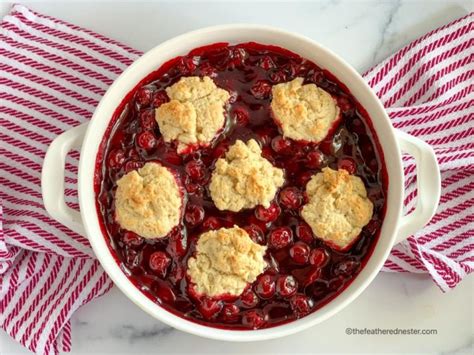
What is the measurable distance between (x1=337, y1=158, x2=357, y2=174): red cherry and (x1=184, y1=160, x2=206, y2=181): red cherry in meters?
0.46

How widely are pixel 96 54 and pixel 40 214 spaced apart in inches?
25.7

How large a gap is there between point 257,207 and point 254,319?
0.38 metres

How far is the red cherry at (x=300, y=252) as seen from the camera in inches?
99.4

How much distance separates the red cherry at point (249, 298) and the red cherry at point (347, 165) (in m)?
0.52

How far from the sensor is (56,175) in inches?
99.7

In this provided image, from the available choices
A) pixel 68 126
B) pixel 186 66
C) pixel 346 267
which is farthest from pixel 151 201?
pixel 346 267

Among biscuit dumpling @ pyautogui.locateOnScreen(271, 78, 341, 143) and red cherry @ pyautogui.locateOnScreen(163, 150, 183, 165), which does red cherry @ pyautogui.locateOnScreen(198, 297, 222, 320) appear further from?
biscuit dumpling @ pyautogui.locateOnScreen(271, 78, 341, 143)

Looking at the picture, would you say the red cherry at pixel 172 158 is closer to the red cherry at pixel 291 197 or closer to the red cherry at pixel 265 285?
the red cherry at pixel 291 197

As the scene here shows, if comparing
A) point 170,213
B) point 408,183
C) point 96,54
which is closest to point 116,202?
point 170,213

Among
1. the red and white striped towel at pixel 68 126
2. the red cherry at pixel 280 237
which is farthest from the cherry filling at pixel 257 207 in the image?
the red and white striped towel at pixel 68 126

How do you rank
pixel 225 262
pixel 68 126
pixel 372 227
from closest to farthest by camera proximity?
1. pixel 225 262
2. pixel 372 227
3. pixel 68 126

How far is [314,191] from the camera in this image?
2531 millimetres

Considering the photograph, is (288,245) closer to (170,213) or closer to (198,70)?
(170,213)

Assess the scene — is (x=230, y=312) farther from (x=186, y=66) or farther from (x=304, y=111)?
(x=186, y=66)
